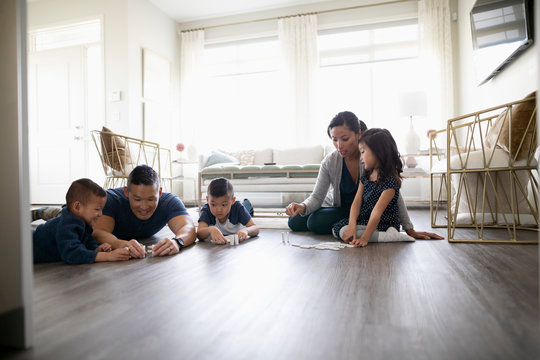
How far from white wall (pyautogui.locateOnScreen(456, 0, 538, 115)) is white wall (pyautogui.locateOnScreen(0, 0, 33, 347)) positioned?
203 centimetres

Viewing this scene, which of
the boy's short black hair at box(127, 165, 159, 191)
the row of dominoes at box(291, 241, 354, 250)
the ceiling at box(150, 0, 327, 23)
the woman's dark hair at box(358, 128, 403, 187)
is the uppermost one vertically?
the ceiling at box(150, 0, 327, 23)

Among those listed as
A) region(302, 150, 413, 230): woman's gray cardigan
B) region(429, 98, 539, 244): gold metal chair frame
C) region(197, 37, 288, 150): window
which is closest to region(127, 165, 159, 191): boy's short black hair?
region(302, 150, 413, 230): woman's gray cardigan

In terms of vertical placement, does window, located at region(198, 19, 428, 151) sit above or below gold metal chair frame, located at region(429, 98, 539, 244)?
above

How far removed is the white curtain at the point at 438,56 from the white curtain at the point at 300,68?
1.43m

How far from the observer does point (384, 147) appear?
1852 mm

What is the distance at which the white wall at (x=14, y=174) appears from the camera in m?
0.65

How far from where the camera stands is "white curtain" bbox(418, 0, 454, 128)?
448 cm

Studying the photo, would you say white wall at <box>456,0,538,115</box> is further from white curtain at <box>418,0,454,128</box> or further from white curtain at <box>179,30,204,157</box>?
white curtain at <box>179,30,204,157</box>

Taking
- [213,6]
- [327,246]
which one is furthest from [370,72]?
[327,246]

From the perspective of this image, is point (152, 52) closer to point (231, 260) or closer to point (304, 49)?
point (304, 49)

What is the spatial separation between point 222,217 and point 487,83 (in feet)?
9.84

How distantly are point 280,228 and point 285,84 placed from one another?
3.09 m

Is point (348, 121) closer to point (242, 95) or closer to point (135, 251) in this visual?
point (135, 251)

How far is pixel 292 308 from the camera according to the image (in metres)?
0.89
